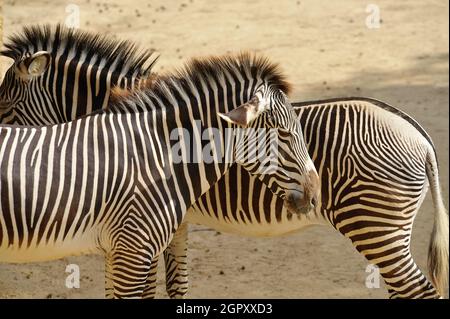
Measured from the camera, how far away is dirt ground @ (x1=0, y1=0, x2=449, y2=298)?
9.98 m

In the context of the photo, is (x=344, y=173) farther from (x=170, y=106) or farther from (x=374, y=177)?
(x=170, y=106)

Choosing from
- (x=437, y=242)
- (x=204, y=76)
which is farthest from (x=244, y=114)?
(x=437, y=242)

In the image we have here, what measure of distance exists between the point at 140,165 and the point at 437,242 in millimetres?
2319

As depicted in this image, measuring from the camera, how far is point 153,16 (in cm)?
1688

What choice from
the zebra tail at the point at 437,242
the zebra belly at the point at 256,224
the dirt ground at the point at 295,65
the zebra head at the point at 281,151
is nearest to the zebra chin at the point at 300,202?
the zebra head at the point at 281,151

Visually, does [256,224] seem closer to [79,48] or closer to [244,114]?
[244,114]

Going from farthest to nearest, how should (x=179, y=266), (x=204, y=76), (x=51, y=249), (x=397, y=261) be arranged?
(x=179, y=266)
(x=397, y=261)
(x=204, y=76)
(x=51, y=249)

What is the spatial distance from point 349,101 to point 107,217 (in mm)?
2122

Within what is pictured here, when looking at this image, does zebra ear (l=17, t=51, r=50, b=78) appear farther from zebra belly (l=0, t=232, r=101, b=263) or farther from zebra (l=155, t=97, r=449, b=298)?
zebra belly (l=0, t=232, r=101, b=263)

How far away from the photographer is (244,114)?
674cm

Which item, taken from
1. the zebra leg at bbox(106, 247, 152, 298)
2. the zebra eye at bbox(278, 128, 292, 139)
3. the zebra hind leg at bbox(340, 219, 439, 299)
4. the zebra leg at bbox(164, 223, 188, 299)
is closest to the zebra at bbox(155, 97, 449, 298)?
the zebra hind leg at bbox(340, 219, 439, 299)
